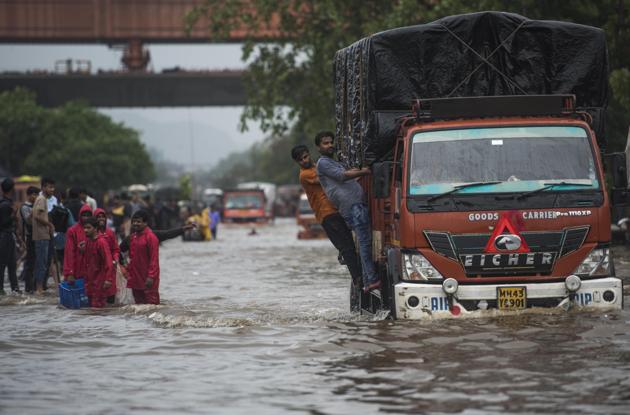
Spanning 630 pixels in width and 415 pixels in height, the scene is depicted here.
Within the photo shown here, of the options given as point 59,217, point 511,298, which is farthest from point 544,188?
point 59,217

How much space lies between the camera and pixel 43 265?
19938mm

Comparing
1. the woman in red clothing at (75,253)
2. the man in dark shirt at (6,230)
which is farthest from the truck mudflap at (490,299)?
the man in dark shirt at (6,230)

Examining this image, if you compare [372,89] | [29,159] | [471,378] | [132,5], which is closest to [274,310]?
[372,89]

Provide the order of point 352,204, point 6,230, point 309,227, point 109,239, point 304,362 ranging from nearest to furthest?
point 304,362 → point 352,204 → point 109,239 → point 6,230 → point 309,227

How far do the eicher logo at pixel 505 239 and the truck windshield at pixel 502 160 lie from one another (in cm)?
32

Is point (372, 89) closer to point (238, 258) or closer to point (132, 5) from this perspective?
point (238, 258)

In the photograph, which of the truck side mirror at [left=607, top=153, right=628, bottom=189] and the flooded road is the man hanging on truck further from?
the truck side mirror at [left=607, top=153, right=628, bottom=189]

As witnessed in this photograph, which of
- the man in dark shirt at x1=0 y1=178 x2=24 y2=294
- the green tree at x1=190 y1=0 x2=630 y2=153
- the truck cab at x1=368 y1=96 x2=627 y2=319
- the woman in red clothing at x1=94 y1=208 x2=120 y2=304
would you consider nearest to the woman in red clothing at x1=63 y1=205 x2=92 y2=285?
the woman in red clothing at x1=94 y1=208 x2=120 y2=304

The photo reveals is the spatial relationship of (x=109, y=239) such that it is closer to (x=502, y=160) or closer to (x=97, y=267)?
(x=97, y=267)

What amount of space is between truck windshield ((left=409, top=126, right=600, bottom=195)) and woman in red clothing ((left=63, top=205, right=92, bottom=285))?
18.3 feet

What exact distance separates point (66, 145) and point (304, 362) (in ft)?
273

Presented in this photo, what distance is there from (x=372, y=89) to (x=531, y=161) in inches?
80.2

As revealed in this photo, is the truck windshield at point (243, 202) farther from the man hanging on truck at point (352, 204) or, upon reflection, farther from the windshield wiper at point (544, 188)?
the windshield wiper at point (544, 188)

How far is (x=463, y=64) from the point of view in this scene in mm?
13531
